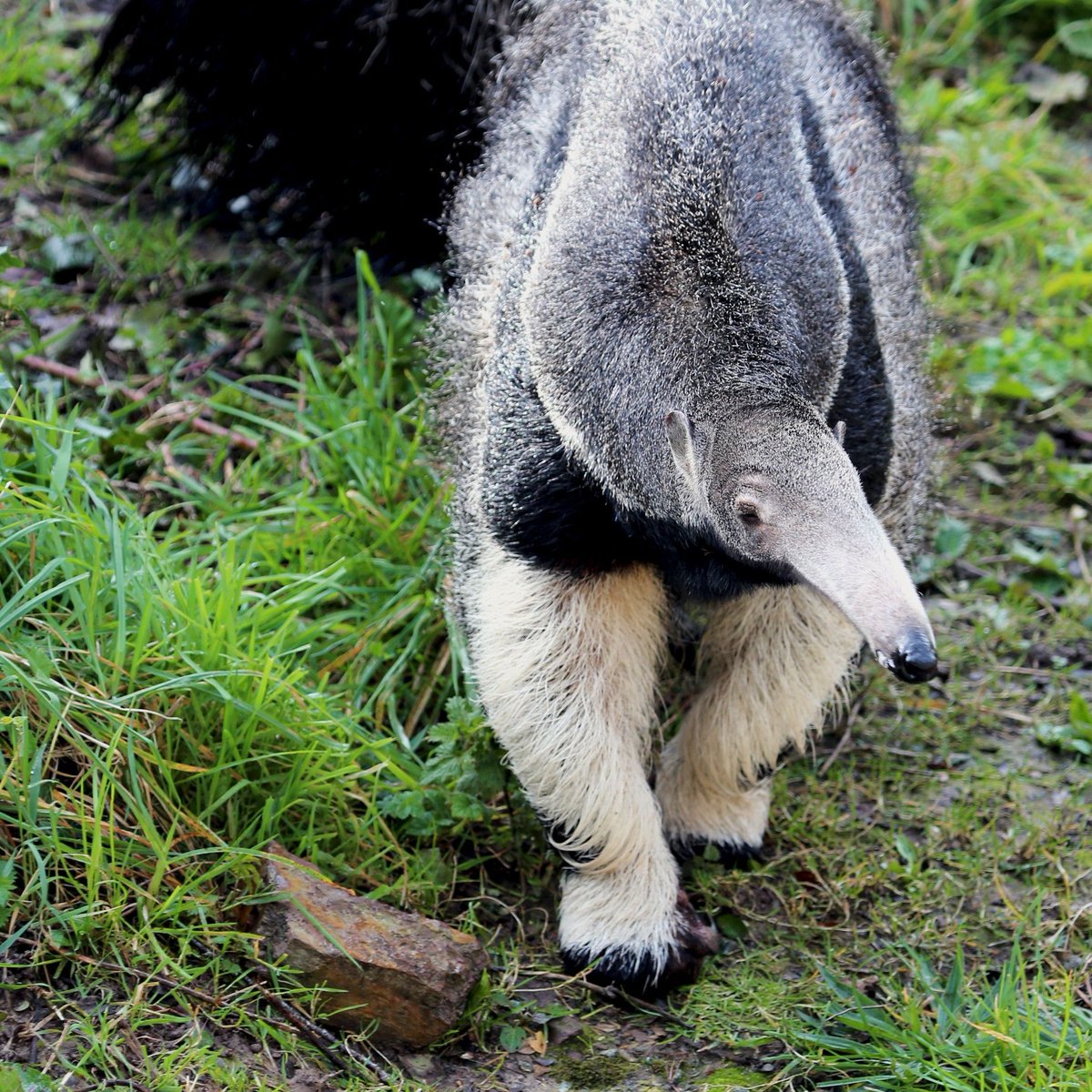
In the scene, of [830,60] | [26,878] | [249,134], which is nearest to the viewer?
[26,878]

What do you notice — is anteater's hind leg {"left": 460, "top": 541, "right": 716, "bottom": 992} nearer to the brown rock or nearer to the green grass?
the green grass

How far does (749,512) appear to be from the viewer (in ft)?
11.1

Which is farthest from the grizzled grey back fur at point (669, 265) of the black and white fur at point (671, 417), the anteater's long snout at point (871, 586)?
the anteater's long snout at point (871, 586)

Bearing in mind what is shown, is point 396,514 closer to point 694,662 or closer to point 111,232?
point 694,662

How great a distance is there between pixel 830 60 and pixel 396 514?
230cm

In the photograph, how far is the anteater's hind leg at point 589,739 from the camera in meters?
4.26

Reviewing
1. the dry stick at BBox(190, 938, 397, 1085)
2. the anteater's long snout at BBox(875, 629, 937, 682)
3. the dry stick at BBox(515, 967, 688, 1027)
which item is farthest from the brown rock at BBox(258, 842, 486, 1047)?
the anteater's long snout at BBox(875, 629, 937, 682)

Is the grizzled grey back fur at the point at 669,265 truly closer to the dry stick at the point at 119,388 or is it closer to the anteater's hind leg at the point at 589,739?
the anteater's hind leg at the point at 589,739

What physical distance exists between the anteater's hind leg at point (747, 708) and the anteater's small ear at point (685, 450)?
0.86 m

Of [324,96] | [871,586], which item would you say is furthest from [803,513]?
[324,96]

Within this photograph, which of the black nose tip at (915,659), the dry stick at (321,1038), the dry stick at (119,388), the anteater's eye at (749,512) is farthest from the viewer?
the dry stick at (119,388)

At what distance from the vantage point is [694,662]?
559 cm

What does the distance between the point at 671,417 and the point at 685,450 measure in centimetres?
9

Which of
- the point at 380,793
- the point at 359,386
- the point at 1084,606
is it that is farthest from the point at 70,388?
the point at 1084,606
